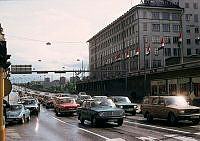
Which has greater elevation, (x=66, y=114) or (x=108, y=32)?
(x=108, y=32)

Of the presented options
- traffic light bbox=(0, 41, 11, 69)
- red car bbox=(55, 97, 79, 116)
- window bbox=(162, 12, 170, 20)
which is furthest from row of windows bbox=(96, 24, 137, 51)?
traffic light bbox=(0, 41, 11, 69)

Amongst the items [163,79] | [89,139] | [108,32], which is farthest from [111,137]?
[108,32]

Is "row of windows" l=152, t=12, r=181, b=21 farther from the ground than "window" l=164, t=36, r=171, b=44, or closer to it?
farther from the ground

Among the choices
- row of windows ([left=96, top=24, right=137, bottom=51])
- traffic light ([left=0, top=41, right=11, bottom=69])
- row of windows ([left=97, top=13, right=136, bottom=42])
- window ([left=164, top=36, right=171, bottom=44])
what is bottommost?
traffic light ([left=0, top=41, right=11, bottom=69])

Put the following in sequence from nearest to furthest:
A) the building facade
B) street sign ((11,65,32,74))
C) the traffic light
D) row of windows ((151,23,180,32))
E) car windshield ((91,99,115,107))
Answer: the traffic light
car windshield ((91,99,115,107))
street sign ((11,65,32,74))
the building facade
row of windows ((151,23,180,32))

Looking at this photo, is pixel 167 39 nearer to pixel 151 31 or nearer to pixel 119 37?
pixel 151 31

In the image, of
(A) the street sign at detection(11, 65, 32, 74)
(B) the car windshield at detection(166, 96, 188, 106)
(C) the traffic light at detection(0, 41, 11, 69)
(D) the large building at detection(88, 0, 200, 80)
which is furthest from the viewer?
(D) the large building at detection(88, 0, 200, 80)

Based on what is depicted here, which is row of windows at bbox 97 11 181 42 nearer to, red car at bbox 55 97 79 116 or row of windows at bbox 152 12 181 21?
row of windows at bbox 152 12 181 21

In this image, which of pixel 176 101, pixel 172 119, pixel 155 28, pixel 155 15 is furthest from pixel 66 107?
pixel 155 15

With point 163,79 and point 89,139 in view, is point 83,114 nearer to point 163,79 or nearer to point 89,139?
point 89,139

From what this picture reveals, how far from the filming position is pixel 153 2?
10231cm

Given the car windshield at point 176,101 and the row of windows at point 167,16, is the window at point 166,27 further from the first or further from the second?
the car windshield at point 176,101

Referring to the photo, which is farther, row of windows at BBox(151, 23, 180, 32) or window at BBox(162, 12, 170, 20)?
window at BBox(162, 12, 170, 20)

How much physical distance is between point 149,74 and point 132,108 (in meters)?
28.6
